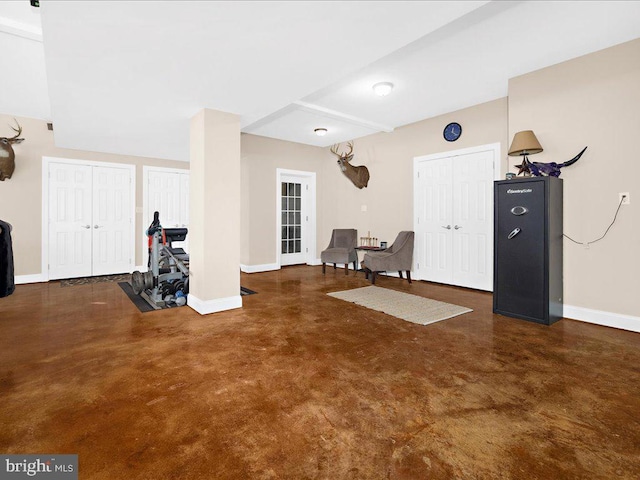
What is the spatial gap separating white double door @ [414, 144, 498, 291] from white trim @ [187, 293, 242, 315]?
328cm

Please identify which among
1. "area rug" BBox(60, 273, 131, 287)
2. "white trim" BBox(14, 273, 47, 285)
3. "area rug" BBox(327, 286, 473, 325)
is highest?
"white trim" BBox(14, 273, 47, 285)

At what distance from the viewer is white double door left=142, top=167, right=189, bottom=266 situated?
660 centimetres

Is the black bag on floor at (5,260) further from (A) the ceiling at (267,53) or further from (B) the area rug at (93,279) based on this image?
(B) the area rug at (93,279)

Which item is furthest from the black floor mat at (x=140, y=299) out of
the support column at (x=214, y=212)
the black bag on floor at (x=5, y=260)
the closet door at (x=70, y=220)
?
the black bag on floor at (x=5, y=260)

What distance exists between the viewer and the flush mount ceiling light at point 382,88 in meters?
4.02

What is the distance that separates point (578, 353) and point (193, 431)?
2.94 meters

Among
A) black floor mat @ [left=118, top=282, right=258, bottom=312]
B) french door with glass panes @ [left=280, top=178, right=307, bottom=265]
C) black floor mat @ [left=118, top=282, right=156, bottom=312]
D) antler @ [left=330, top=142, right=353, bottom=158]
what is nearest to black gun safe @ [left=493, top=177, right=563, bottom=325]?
black floor mat @ [left=118, top=282, right=258, bottom=312]

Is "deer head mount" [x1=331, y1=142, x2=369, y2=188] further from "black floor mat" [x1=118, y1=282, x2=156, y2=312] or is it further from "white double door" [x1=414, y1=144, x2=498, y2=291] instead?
"black floor mat" [x1=118, y1=282, x2=156, y2=312]

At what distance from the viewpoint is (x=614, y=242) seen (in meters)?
3.25

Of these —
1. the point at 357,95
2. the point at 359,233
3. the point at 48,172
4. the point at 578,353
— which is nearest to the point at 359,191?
the point at 359,233

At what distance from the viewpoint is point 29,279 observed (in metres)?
5.39

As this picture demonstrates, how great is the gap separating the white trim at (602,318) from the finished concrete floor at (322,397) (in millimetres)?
121

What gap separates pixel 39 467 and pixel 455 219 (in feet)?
17.1

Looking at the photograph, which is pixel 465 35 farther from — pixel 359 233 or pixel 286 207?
pixel 286 207
